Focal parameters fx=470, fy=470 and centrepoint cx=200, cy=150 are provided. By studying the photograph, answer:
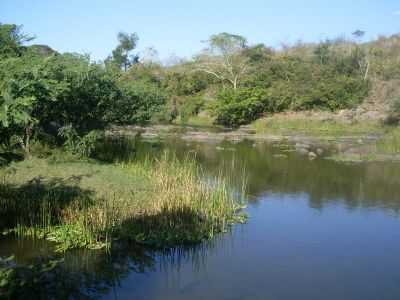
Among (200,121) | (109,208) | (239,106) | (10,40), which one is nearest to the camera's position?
(109,208)

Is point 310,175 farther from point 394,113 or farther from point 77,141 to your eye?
point 394,113

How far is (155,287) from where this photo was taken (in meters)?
7.04

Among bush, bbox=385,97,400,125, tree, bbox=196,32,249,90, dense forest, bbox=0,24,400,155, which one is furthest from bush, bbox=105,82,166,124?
tree, bbox=196,32,249,90

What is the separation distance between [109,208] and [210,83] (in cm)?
3558

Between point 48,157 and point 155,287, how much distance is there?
691 cm

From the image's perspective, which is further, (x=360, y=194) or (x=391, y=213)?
(x=360, y=194)

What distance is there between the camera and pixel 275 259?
838 centimetres

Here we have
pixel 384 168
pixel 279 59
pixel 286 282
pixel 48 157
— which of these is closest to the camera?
pixel 286 282

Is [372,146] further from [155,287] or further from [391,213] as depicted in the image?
[155,287]

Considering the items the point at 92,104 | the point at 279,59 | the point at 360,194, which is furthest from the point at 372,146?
the point at 279,59

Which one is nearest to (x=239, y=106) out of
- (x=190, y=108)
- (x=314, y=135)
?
(x=190, y=108)

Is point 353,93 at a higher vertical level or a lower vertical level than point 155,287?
higher

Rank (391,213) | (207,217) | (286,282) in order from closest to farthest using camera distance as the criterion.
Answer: (286,282) → (207,217) → (391,213)

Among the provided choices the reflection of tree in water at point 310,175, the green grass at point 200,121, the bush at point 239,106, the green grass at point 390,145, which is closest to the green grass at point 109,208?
the reflection of tree in water at point 310,175
